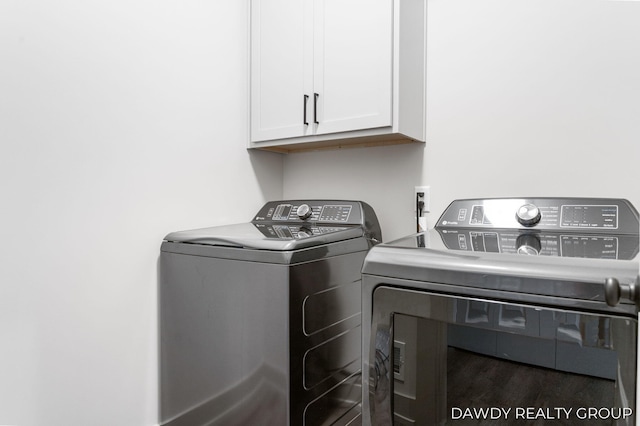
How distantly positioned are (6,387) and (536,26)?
226cm

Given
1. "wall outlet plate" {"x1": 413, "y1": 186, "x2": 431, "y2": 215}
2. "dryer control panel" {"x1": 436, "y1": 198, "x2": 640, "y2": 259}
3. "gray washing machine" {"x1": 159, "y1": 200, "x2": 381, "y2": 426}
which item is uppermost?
"wall outlet plate" {"x1": 413, "y1": 186, "x2": 431, "y2": 215}

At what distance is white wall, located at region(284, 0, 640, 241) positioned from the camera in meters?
1.31

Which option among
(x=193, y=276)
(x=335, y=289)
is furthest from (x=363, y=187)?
(x=193, y=276)

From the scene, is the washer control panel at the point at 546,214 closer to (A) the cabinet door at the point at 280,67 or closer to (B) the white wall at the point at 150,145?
(B) the white wall at the point at 150,145

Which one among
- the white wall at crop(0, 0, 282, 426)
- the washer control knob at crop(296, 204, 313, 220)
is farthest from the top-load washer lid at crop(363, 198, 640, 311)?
the white wall at crop(0, 0, 282, 426)

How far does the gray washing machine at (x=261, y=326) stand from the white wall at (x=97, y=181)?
6.0 inches

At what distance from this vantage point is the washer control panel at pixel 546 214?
119 centimetres

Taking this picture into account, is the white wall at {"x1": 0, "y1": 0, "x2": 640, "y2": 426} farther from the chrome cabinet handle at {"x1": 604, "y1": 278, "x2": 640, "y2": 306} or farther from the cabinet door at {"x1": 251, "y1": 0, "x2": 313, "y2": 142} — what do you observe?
the chrome cabinet handle at {"x1": 604, "y1": 278, "x2": 640, "y2": 306}

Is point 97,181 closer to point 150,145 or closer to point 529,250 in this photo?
point 150,145

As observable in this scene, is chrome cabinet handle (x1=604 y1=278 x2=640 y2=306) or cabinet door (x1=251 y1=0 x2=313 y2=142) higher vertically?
cabinet door (x1=251 y1=0 x2=313 y2=142)

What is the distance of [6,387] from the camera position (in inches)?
47.2

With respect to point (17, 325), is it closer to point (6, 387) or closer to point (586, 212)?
point (6, 387)

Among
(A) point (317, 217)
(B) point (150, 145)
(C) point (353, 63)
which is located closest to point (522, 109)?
(C) point (353, 63)

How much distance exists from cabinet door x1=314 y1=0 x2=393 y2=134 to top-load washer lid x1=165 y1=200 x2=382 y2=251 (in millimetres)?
377
